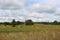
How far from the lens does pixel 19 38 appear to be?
1323 cm

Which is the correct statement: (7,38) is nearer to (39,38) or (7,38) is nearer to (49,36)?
(39,38)

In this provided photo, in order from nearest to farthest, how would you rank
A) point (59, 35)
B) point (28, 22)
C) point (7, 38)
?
1. point (7, 38)
2. point (59, 35)
3. point (28, 22)

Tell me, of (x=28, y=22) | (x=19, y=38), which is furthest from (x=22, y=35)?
(x=28, y=22)

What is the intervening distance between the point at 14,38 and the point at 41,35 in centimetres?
201

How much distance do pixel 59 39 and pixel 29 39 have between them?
1.98 meters

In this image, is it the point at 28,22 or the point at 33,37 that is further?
the point at 28,22

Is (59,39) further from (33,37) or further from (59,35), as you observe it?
(33,37)

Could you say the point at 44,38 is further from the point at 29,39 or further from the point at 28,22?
the point at 28,22

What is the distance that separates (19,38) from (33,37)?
0.96m

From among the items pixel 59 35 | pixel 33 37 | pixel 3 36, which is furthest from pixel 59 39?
pixel 3 36

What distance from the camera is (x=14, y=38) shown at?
13109 millimetres

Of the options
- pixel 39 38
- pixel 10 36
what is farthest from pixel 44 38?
pixel 10 36

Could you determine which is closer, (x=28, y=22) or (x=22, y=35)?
(x=22, y=35)

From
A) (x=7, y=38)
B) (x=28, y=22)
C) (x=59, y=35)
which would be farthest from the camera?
(x=28, y=22)
